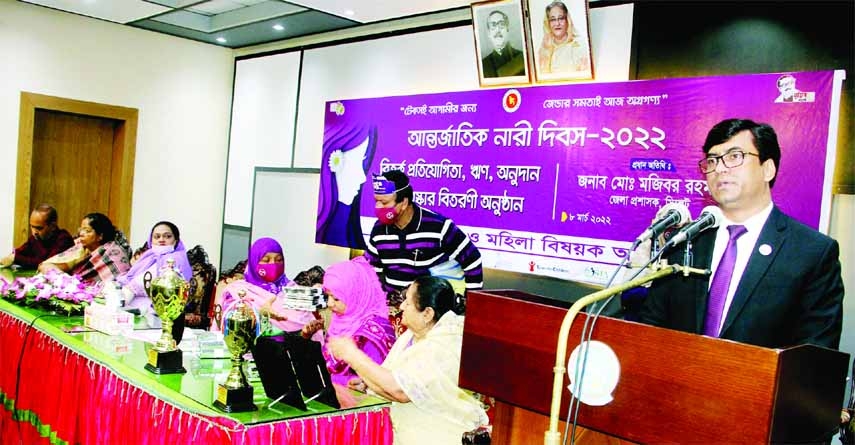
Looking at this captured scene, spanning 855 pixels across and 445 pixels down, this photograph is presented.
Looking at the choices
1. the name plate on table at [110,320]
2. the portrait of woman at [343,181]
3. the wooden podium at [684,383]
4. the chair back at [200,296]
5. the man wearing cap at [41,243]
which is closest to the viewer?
the wooden podium at [684,383]

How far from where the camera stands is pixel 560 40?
4383 millimetres

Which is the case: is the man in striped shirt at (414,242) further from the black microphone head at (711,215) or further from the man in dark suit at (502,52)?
the black microphone head at (711,215)

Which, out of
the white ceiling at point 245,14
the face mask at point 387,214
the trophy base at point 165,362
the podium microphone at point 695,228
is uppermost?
the white ceiling at point 245,14

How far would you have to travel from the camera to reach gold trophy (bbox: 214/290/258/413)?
6.95 feet

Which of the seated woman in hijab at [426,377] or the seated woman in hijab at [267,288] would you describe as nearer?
the seated woman in hijab at [426,377]

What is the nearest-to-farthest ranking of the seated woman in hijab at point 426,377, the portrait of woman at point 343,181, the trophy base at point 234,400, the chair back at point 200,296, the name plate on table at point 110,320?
1. the trophy base at point 234,400
2. the seated woman in hijab at point 426,377
3. the name plate on table at point 110,320
4. the chair back at point 200,296
5. the portrait of woman at point 343,181

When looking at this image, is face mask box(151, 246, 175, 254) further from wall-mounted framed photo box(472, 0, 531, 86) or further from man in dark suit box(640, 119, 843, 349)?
man in dark suit box(640, 119, 843, 349)

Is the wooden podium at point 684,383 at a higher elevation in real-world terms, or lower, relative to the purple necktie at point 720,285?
lower

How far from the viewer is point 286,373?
2182 millimetres

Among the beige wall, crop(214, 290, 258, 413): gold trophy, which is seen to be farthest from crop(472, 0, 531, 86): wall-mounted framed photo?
the beige wall

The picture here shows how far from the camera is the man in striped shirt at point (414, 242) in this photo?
12.2 feet

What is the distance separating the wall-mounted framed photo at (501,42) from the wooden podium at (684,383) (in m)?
3.33

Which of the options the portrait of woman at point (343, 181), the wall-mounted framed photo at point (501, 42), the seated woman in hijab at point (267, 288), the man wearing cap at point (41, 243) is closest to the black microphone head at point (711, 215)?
the seated woman in hijab at point (267, 288)

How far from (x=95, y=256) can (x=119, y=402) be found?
7.30 feet
